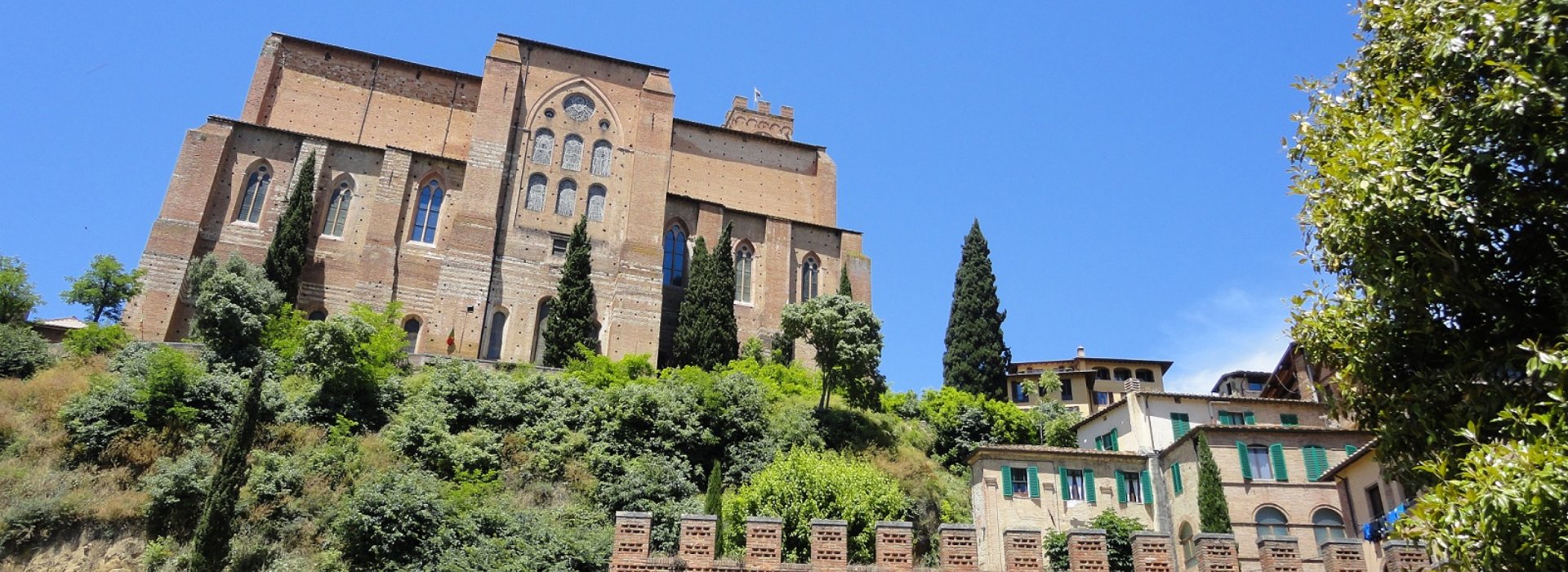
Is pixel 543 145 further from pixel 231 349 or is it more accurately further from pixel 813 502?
pixel 813 502

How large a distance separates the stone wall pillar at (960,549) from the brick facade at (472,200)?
1173 inches

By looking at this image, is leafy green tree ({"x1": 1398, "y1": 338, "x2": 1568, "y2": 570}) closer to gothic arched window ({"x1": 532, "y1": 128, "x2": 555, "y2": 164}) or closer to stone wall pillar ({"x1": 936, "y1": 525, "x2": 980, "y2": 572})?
stone wall pillar ({"x1": 936, "y1": 525, "x2": 980, "y2": 572})

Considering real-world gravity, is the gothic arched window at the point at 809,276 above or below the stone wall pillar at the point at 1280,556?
above

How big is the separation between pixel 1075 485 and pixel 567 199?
89.0 ft

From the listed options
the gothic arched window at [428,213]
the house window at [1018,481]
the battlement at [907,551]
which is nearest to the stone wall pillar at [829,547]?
the battlement at [907,551]

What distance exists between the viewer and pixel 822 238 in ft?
174

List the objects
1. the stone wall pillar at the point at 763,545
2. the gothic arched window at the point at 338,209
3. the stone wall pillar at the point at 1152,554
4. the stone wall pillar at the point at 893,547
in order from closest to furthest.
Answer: the stone wall pillar at the point at 763,545 → the stone wall pillar at the point at 893,547 → the stone wall pillar at the point at 1152,554 → the gothic arched window at the point at 338,209

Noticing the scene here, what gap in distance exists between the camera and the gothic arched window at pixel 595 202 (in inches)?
1874

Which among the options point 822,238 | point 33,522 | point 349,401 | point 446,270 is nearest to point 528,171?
point 446,270

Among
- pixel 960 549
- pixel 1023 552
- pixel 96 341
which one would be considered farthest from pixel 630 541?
pixel 96 341

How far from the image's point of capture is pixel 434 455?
27266 mm

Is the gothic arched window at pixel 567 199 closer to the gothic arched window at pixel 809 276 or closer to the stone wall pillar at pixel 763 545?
the gothic arched window at pixel 809 276

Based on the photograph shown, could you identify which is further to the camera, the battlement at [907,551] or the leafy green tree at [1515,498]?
the battlement at [907,551]

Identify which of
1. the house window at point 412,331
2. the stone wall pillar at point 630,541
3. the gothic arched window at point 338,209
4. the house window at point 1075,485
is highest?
the gothic arched window at point 338,209
